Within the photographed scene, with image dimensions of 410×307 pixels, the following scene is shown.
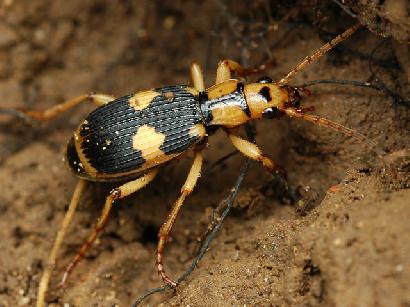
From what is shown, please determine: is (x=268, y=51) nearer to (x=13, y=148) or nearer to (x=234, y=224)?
(x=234, y=224)

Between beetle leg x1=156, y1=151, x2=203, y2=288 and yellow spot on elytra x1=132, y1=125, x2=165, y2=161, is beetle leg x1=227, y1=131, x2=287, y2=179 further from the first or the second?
yellow spot on elytra x1=132, y1=125, x2=165, y2=161

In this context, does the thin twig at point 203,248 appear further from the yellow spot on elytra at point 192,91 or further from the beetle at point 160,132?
the yellow spot on elytra at point 192,91

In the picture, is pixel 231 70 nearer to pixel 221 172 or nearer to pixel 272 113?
pixel 272 113

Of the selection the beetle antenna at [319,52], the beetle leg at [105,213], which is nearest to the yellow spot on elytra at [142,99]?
the beetle leg at [105,213]

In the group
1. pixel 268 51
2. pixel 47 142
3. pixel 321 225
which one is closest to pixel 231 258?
pixel 321 225

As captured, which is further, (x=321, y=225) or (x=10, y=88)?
(x=10, y=88)

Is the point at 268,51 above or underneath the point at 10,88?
above

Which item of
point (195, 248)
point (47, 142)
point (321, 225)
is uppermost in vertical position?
point (321, 225)

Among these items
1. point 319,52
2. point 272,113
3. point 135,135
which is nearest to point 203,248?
point 135,135
